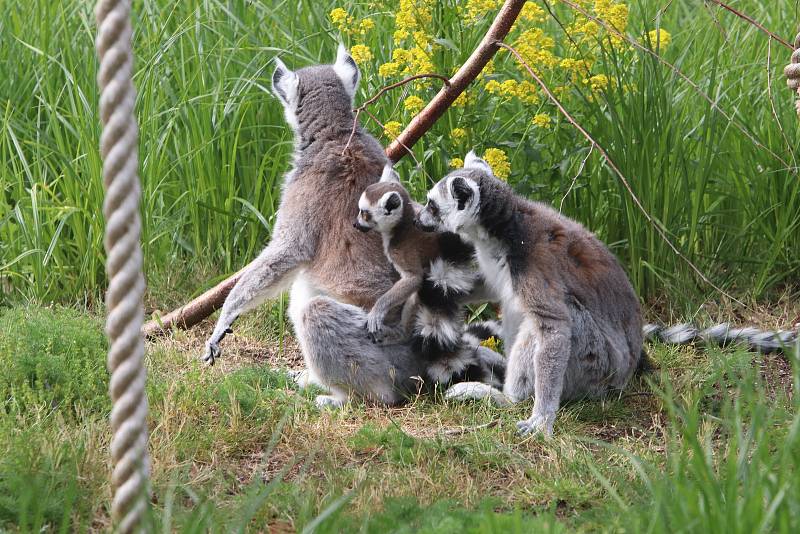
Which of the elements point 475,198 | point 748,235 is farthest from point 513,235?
point 748,235

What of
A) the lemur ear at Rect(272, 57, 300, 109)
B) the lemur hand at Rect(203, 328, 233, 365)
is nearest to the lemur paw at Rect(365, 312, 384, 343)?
the lemur hand at Rect(203, 328, 233, 365)

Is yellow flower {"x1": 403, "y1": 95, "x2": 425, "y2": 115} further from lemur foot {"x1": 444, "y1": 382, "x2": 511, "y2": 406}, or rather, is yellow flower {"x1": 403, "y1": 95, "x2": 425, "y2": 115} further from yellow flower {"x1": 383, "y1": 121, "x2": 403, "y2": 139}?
lemur foot {"x1": 444, "y1": 382, "x2": 511, "y2": 406}

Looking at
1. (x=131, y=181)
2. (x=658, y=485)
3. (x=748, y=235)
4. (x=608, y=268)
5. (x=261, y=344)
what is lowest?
(x=261, y=344)

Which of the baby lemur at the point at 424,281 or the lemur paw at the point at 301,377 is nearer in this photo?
the baby lemur at the point at 424,281

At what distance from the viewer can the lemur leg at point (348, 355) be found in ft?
14.7

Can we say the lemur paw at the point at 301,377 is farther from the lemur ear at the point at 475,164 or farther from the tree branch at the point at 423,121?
the lemur ear at the point at 475,164

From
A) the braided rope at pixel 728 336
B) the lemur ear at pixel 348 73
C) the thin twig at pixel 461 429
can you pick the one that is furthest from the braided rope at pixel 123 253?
the braided rope at pixel 728 336

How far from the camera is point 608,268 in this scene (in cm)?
450

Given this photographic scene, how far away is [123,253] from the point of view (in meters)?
2.12

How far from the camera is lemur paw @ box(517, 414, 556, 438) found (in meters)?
4.05

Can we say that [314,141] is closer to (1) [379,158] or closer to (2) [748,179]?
(1) [379,158]

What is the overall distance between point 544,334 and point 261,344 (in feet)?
6.20

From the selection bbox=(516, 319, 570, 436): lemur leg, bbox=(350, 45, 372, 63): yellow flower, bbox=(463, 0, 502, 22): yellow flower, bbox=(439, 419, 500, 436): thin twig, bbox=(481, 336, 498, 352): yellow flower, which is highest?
bbox=(463, 0, 502, 22): yellow flower

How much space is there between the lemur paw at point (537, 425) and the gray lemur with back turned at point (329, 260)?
707 mm
